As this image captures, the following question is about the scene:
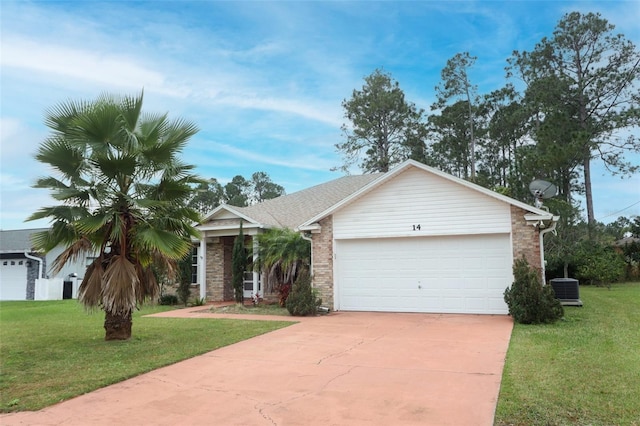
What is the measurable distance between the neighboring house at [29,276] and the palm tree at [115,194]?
54.7 feet

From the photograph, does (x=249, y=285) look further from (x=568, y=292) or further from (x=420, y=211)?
(x=568, y=292)

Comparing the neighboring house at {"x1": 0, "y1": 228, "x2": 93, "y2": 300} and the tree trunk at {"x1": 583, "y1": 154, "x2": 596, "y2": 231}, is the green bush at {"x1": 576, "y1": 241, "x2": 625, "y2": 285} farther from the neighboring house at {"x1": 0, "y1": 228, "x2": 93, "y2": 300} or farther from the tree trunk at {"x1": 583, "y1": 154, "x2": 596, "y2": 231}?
the neighboring house at {"x1": 0, "y1": 228, "x2": 93, "y2": 300}

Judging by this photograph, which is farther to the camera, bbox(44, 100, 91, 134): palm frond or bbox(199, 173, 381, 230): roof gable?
bbox(199, 173, 381, 230): roof gable

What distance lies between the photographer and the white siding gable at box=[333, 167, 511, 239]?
1276 centimetres

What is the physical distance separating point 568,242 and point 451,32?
50.2ft

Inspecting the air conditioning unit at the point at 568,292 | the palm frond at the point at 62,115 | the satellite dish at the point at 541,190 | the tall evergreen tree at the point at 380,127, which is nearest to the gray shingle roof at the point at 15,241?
the palm frond at the point at 62,115

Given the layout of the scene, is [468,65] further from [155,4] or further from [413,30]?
[155,4]

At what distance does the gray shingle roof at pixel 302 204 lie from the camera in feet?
61.8

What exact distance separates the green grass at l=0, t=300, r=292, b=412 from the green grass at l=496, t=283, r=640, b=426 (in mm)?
5279

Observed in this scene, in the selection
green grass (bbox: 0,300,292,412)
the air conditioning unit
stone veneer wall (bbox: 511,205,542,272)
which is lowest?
green grass (bbox: 0,300,292,412)

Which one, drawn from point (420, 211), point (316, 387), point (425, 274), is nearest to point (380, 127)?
point (420, 211)

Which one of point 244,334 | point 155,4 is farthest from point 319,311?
point 155,4

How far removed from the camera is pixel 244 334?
10.2m

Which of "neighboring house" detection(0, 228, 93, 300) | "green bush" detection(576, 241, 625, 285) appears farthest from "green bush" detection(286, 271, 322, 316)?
"green bush" detection(576, 241, 625, 285)
